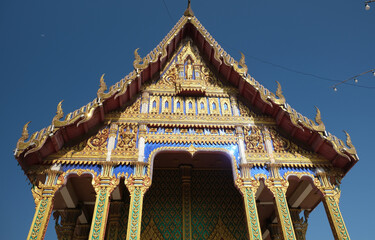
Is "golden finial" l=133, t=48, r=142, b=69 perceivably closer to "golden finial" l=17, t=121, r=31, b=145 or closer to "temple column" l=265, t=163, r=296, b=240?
"golden finial" l=17, t=121, r=31, b=145

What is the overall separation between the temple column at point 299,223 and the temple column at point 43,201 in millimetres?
7388

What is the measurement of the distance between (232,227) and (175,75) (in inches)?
212

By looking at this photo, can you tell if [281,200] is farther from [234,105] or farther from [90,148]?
[90,148]

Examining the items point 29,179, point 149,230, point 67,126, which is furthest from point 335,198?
point 29,179

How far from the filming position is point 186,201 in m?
9.68

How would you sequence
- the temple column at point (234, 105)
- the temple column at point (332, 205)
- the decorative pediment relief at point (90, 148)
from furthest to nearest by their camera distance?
the temple column at point (234, 105) → the decorative pediment relief at point (90, 148) → the temple column at point (332, 205)

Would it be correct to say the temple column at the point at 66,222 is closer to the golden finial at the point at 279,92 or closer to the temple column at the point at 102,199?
the temple column at the point at 102,199

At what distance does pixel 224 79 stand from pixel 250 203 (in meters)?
4.61

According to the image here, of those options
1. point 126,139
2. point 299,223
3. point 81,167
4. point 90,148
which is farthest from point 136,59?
point 299,223

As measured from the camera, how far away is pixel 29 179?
7.68 m

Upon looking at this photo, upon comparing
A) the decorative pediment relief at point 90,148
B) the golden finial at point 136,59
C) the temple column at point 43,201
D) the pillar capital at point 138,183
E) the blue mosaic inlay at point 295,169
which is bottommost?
the temple column at point 43,201

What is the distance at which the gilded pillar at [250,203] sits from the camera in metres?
7.16

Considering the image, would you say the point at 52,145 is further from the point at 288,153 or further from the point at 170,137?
the point at 288,153

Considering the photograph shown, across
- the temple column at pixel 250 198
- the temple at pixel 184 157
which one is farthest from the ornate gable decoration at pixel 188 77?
the temple column at pixel 250 198
